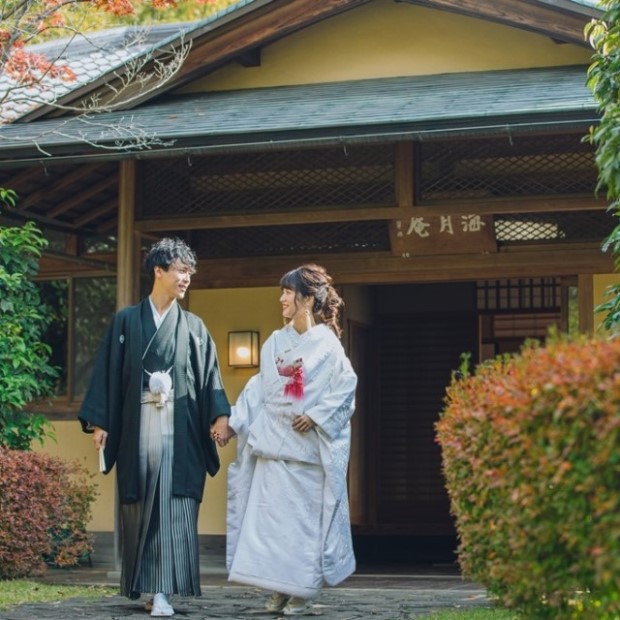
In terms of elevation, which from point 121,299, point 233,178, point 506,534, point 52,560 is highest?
point 233,178

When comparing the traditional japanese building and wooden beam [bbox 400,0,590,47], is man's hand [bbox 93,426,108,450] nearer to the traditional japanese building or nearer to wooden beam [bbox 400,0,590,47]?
the traditional japanese building

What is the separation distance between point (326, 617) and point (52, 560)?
3886 millimetres

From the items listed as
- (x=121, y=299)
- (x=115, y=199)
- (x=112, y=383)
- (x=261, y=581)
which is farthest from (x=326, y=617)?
(x=115, y=199)

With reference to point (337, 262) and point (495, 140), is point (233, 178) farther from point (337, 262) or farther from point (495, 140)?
point (495, 140)

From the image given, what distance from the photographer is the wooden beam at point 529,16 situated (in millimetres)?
10227

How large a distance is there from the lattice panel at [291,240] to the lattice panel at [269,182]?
56 centimetres

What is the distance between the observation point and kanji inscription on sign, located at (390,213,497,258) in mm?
10492

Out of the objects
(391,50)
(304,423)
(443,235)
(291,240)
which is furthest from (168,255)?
(391,50)

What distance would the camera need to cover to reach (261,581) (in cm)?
763

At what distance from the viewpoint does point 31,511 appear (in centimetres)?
964

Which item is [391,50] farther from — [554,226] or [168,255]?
[168,255]

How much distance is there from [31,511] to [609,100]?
500cm

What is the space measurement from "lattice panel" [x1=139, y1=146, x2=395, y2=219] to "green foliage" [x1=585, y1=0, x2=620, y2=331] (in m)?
2.94

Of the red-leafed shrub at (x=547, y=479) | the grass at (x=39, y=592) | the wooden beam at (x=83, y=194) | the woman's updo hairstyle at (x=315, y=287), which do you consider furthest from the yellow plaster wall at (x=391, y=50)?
the red-leafed shrub at (x=547, y=479)
